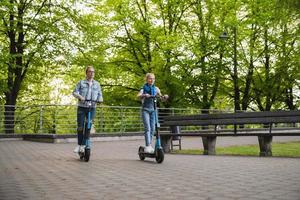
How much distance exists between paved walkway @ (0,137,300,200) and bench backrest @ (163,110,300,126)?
202 centimetres

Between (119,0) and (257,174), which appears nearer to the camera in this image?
(257,174)

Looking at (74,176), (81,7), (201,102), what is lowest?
(74,176)

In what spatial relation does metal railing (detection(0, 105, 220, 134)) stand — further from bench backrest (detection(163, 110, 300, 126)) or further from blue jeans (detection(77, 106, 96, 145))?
blue jeans (detection(77, 106, 96, 145))

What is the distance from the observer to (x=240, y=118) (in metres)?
11.6

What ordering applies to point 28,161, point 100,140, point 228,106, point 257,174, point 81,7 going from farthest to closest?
point 228,106, point 81,7, point 100,140, point 28,161, point 257,174

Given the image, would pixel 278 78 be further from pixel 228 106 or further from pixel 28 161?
pixel 28 161

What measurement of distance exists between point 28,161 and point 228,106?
105ft

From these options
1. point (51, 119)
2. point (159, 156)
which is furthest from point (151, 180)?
point (51, 119)

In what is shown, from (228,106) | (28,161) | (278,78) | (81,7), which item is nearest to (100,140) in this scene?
(28,161)

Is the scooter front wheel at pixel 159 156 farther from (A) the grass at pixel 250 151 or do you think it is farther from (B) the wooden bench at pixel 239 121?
(A) the grass at pixel 250 151

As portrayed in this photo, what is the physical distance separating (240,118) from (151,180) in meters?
5.63

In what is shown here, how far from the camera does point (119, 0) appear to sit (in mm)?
29375

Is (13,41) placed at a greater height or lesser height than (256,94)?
greater

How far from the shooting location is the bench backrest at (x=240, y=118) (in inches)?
422
